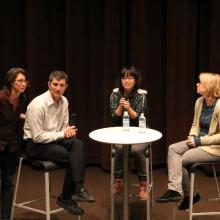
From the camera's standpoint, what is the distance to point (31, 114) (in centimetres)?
370

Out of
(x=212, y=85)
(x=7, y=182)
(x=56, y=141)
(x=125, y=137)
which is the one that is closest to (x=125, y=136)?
(x=125, y=137)

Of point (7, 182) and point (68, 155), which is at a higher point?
point (68, 155)

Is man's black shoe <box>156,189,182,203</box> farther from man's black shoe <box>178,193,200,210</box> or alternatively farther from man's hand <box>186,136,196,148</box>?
man's hand <box>186,136,196,148</box>

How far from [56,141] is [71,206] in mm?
512

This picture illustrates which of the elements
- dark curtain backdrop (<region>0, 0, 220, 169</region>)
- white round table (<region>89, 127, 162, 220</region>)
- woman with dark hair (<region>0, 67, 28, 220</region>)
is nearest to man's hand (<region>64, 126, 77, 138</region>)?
white round table (<region>89, 127, 162, 220</region>)

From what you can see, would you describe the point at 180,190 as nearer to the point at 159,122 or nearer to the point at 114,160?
the point at 114,160

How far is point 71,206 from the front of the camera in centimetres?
375

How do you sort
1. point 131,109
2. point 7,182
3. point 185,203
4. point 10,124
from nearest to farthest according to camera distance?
1. point 10,124
2. point 7,182
3. point 185,203
4. point 131,109

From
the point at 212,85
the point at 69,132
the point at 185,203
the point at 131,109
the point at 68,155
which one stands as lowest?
the point at 185,203

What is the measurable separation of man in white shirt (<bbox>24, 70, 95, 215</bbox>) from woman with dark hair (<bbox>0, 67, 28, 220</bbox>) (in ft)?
0.30

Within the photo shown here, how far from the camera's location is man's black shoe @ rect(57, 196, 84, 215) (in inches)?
146

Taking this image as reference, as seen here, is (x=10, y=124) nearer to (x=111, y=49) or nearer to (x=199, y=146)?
(x=199, y=146)

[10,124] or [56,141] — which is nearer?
[10,124]

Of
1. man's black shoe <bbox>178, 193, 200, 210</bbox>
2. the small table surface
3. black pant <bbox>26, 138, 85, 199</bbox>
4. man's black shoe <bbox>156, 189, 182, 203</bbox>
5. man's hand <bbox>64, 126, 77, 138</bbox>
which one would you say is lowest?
man's black shoe <bbox>178, 193, 200, 210</bbox>
